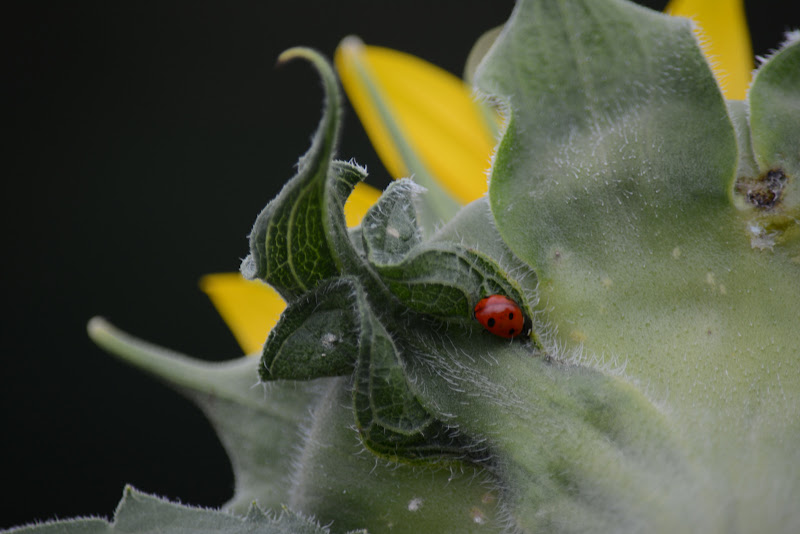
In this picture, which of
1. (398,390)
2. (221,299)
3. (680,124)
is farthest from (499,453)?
(221,299)

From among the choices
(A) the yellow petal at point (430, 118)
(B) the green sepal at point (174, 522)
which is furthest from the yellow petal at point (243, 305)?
(B) the green sepal at point (174, 522)

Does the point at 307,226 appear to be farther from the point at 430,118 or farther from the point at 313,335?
the point at 430,118

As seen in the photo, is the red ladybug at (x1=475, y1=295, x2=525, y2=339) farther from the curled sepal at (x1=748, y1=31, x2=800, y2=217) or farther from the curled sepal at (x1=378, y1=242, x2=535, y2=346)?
the curled sepal at (x1=748, y1=31, x2=800, y2=217)

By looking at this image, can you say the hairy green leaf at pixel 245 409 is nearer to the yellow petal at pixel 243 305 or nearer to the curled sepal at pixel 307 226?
the curled sepal at pixel 307 226

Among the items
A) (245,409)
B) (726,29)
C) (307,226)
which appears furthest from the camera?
(726,29)

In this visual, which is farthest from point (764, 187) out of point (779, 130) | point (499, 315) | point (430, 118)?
point (430, 118)

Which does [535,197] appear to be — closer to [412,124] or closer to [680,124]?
[680,124]
